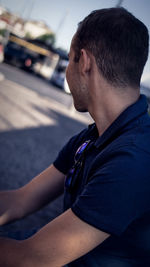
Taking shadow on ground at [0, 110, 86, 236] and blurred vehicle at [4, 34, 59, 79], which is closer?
shadow on ground at [0, 110, 86, 236]

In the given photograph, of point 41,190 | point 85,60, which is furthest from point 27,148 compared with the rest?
point 85,60

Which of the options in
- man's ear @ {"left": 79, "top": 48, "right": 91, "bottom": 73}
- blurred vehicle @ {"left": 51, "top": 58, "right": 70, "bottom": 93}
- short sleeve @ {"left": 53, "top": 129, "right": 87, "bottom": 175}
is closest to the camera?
man's ear @ {"left": 79, "top": 48, "right": 91, "bottom": 73}

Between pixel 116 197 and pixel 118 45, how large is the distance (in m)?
0.72

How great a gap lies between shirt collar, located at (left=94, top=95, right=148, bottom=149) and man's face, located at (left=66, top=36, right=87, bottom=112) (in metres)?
0.30

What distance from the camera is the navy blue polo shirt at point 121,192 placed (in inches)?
30.0

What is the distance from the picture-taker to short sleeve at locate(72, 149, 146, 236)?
0.75 m

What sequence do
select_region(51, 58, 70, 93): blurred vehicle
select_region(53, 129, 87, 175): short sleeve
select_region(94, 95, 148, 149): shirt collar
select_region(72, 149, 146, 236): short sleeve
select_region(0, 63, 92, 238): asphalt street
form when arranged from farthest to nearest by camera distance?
select_region(51, 58, 70, 93): blurred vehicle < select_region(0, 63, 92, 238): asphalt street < select_region(53, 129, 87, 175): short sleeve < select_region(94, 95, 148, 149): shirt collar < select_region(72, 149, 146, 236): short sleeve

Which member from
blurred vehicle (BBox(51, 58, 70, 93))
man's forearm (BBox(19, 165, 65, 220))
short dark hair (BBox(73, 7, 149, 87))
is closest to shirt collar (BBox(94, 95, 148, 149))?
short dark hair (BBox(73, 7, 149, 87))

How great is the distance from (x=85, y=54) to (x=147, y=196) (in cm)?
79

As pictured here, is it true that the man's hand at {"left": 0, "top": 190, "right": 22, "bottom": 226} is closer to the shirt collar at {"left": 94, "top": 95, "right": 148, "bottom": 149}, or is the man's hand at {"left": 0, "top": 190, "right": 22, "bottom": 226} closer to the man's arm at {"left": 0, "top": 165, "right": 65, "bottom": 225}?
the man's arm at {"left": 0, "top": 165, "right": 65, "bottom": 225}

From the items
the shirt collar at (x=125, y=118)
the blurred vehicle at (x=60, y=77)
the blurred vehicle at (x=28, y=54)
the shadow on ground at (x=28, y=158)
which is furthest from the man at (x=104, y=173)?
the blurred vehicle at (x=28, y=54)

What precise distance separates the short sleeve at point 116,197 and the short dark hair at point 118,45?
465mm

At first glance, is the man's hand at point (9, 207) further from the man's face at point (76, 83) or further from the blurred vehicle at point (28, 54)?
the blurred vehicle at point (28, 54)

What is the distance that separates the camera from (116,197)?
75 cm
